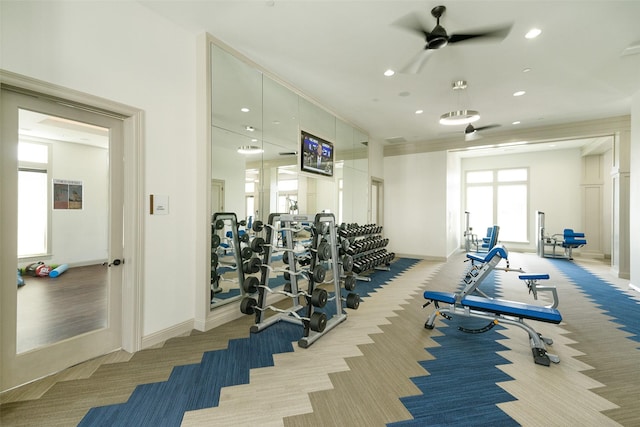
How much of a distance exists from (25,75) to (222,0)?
5.96 ft

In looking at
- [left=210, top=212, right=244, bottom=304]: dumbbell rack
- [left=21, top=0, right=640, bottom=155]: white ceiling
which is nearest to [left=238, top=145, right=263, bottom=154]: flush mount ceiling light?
[left=210, top=212, right=244, bottom=304]: dumbbell rack

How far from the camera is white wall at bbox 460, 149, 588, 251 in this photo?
909cm

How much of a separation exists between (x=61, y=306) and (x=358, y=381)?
11.2 feet

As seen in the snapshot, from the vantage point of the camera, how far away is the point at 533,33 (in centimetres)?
322

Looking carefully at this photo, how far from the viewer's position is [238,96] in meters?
3.67

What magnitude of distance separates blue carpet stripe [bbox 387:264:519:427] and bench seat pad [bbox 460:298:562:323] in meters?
0.39

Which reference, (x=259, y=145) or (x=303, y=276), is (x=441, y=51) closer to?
(x=259, y=145)

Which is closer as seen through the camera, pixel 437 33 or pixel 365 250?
pixel 437 33

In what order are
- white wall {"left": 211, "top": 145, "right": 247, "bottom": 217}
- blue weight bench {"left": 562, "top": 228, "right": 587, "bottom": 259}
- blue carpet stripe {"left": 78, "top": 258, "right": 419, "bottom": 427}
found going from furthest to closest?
blue weight bench {"left": 562, "top": 228, "right": 587, "bottom": 259}
white wall {"left": 211, "top": 145, "right": 247, "bottom": 217}
blue carpet stripe {"left": 78, "top": 258, "right": 419, "bottom": 427}

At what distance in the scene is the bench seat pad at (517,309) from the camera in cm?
257

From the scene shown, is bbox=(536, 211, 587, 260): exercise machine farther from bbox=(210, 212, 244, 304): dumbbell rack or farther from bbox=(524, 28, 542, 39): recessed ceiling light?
bbox=(210, 212, 244, 304): dumbbell rack

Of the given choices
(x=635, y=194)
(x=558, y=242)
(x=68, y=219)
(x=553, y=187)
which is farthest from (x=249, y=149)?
(x=553, y=187)

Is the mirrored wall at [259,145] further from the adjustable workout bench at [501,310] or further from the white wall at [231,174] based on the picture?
the adjustable workout bench at [501,310]

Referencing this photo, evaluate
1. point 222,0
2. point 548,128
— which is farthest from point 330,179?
point 548,128
